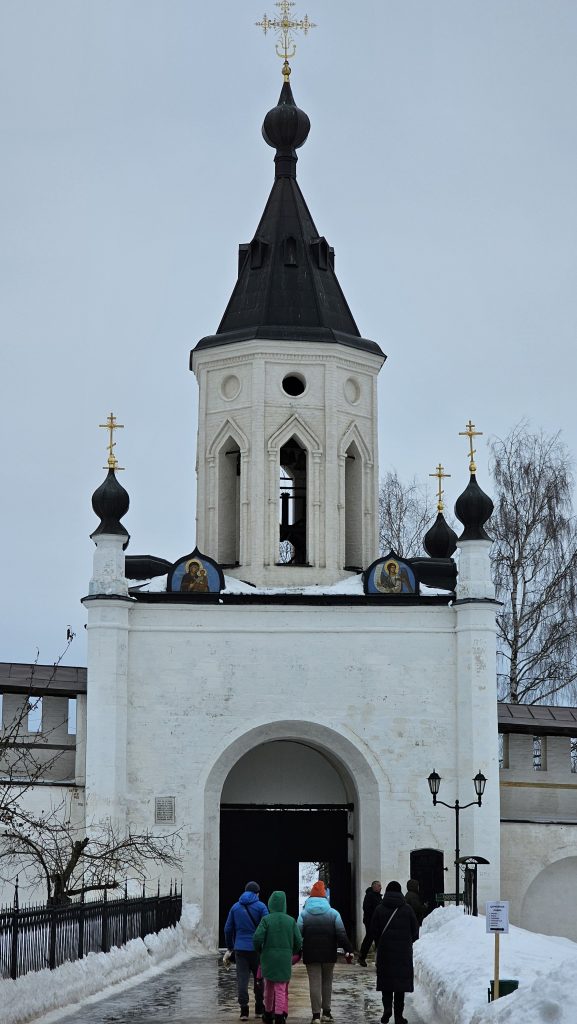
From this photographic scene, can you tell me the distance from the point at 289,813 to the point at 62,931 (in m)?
13.3

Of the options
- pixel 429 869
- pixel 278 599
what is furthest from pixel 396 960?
pixel 278 599

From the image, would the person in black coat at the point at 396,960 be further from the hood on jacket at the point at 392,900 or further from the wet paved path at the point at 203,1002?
the wet paved path at the point at 203,1002

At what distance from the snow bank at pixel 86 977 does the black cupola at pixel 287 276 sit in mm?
10968

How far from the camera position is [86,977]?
14.1 meters

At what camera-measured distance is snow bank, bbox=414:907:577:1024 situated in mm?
9195

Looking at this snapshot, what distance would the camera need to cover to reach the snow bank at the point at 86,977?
11875mm

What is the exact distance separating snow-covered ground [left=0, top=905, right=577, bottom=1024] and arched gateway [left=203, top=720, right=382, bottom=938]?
725cm

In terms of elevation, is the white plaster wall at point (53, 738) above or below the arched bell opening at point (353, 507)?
Answer: below

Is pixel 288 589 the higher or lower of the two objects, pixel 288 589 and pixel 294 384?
the lower

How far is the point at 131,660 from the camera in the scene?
2492 cm

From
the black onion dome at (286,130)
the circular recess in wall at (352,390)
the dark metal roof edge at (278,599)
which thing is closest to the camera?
the dark metal roof edge at (278,599)

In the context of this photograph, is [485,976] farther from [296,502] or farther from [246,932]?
[296,502]

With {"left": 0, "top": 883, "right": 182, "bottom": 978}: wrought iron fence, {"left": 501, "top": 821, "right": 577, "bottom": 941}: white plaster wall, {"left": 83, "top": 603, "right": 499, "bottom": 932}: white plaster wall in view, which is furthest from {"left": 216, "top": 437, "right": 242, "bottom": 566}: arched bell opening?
{"left": 0, "top": 883, "right": 182, "bottom": 978}: wrought iron fence

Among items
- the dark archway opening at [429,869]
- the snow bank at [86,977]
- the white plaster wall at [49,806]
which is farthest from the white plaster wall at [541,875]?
the white plaster wall at [49,806]
